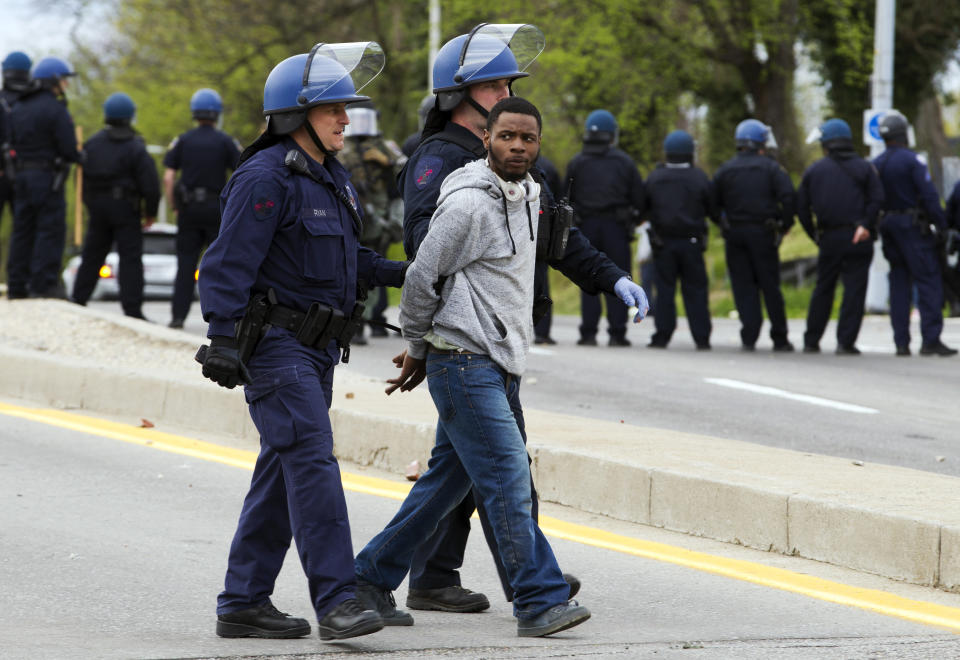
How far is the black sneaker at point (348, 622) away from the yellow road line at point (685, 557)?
1.73 metres

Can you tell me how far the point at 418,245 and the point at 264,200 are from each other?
1.86ft

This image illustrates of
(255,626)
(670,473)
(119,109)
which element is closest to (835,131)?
(119,109)

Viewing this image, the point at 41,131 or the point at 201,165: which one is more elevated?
the point at 41,131

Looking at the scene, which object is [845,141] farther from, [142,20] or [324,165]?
[142,20]

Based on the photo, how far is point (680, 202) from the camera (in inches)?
632

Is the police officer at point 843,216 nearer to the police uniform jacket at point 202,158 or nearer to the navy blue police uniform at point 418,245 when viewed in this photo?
the police uniform jacket at point 202,158

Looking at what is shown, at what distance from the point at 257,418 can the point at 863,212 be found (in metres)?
11.1

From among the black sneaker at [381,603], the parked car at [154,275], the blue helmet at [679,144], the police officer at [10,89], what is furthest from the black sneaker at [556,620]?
the parked car at [154,275]

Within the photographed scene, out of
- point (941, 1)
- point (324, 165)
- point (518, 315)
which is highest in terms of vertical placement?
point (941, 1)

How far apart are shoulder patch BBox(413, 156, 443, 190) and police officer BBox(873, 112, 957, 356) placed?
10.7m

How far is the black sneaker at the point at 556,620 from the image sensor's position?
5305mm

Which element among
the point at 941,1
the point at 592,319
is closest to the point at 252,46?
the point at 941,1

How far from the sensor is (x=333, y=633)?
5172 millimetres

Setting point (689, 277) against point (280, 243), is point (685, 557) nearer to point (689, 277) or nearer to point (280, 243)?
point (280, 243)
